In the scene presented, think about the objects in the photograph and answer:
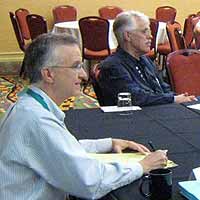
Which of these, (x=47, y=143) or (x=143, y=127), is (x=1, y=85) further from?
(x=47, y=143)

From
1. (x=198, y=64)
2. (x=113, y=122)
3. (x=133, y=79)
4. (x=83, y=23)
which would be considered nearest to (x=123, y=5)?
(x=83, y=23)

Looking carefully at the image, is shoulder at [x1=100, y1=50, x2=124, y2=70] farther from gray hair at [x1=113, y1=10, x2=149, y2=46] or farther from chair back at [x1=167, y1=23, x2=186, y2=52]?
chair back at [x1=167, y1=23, x2=186, y2=52]

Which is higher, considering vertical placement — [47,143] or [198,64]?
[47,143]

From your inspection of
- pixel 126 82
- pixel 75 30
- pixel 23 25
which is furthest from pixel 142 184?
pixel 23 25

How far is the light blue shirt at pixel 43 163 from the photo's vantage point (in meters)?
1.72

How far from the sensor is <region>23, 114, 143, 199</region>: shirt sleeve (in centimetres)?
172

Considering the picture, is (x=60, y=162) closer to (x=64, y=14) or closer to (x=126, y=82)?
(x=126, y=82)

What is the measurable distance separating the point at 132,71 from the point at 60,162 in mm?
1834

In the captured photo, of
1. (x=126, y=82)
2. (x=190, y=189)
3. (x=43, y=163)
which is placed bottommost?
(x=126, y=82)

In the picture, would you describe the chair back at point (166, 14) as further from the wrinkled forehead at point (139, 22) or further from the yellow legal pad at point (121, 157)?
the yellow legal pad at point (121, 157)

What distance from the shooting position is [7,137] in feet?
5.82

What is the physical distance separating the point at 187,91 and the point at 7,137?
2.39 metres

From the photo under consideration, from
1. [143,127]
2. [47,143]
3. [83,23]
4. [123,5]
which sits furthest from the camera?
[123,5]

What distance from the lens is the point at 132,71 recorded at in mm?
3480
